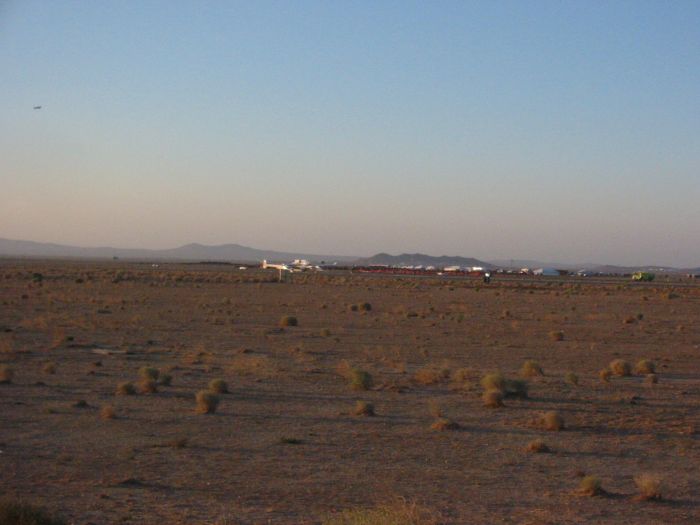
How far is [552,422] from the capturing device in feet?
60.7

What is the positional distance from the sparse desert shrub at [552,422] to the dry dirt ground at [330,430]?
23cm

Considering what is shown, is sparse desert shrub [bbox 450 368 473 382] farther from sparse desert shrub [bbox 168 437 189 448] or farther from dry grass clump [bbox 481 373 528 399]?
sparse desert shrub [bbox 168 437 189 448]

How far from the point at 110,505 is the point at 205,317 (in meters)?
36.1

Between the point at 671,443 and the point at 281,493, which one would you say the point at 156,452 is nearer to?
the point at 281,493

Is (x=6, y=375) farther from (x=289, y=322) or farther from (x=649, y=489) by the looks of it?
(x=289, y=322)

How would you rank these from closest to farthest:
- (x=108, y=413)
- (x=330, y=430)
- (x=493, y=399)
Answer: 1. (x=330, y=430)
2. (x=108, y=413)
3. (x=493, y=399)

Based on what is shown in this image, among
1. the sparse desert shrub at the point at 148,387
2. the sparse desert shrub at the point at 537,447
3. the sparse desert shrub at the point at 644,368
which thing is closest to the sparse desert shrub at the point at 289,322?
the sparse desert shrub at the point at 644,368

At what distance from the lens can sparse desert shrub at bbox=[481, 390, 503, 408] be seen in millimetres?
20812

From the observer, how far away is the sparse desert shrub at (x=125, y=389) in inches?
855

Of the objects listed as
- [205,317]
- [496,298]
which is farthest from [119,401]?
[496,298]

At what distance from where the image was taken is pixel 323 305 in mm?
60812

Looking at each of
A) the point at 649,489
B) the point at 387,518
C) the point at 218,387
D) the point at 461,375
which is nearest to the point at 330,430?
the point at 218,387

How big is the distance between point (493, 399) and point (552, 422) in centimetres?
250

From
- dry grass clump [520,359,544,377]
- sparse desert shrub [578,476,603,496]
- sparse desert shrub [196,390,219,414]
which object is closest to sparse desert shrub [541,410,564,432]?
sparse desert shrub [578,476,603,496]
